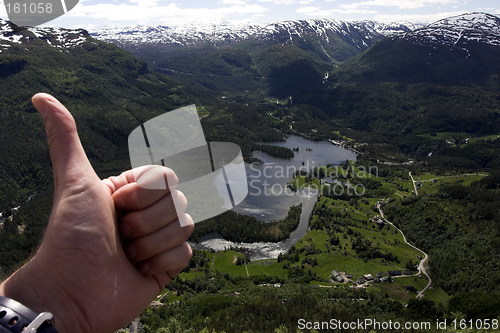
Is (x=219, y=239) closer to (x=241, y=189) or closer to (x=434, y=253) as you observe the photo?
(x=434, y=253)

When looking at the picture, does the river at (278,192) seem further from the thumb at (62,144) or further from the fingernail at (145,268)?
the thumb at (62,144)

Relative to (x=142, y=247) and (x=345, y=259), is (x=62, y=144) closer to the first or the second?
(x=142, y=247)

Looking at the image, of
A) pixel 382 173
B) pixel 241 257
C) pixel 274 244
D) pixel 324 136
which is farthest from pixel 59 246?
pixel 324 136

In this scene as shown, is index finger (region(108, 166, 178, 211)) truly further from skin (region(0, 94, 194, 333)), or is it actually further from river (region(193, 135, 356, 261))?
river (region(193, 135, 356, 261))

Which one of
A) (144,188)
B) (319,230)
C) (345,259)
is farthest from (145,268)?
(319,230)

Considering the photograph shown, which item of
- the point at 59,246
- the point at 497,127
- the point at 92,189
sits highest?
the point at 92,189

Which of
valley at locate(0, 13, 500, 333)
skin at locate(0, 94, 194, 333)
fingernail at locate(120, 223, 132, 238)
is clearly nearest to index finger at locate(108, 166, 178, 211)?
skin at locate(0, 94, 194, 333)
